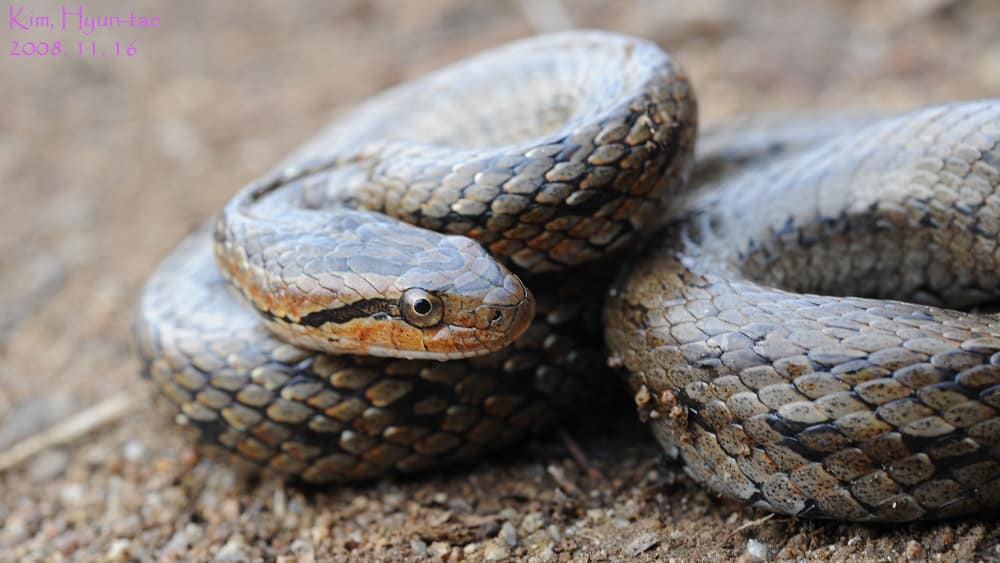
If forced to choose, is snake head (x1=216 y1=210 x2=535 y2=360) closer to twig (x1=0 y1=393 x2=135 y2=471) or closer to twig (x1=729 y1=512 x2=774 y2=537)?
twig (x1=729 y1=512 x2=774 y2=537)

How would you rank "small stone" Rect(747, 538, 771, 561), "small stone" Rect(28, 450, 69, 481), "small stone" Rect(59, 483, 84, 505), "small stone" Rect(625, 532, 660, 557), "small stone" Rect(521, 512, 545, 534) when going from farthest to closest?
"small stone" Rect(28, 450, 69, 481) → "small stone" Rect(59, 483, 84, 505) → "small stone" Rect(521, 512, 545, 534) → "small stone" Rect(625, 532, 660, 557) → "small stone" Rect(747, 538, 771, 561)

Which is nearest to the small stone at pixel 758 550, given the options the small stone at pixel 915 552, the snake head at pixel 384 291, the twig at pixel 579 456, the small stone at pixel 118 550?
the small stone at pixel 915 552

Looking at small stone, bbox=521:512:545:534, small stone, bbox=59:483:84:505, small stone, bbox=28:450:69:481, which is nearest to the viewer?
small stone, bbox=521:512:545:534

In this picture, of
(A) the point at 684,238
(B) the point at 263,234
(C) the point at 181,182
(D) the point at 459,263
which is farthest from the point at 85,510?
(C) the point at 181,182

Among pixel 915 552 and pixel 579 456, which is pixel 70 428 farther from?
pixel 915 552

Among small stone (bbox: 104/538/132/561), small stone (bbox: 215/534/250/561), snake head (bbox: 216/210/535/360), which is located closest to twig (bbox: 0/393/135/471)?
small stone (bbox: 104/538/132/561)

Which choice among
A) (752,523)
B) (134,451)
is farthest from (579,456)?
(134,451)

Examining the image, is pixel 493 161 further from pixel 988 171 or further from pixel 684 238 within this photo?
pixel 988 171
